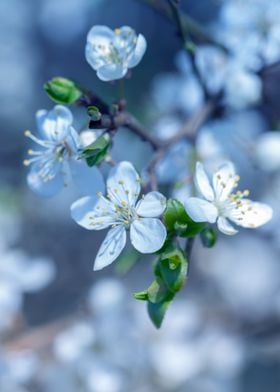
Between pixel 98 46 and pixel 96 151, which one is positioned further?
pixel 98 46

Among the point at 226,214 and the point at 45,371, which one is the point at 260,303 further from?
the point at 226,214

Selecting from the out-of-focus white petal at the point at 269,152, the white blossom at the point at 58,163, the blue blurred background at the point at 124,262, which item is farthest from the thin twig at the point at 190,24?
the white blossom at the point at 58,163

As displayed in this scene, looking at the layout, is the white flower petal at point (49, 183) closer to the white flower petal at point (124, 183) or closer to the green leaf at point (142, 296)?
the white flower petal at point (124, 183)

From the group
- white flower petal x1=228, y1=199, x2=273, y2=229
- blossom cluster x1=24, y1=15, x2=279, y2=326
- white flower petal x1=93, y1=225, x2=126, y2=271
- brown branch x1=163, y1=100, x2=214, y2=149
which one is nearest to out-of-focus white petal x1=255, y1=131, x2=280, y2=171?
brown branch x1=163, y1=100, x2=214, y2=149

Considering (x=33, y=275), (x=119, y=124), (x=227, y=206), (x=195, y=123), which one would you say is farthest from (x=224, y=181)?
(x=33, y=275)

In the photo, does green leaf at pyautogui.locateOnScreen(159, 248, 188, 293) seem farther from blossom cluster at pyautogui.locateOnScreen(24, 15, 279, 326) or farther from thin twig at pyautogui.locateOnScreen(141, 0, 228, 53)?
thin twig at pyautogui.locateOnScreen(141, 0, 228, 53)

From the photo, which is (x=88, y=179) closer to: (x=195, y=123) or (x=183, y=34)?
(x=183, y=34)
